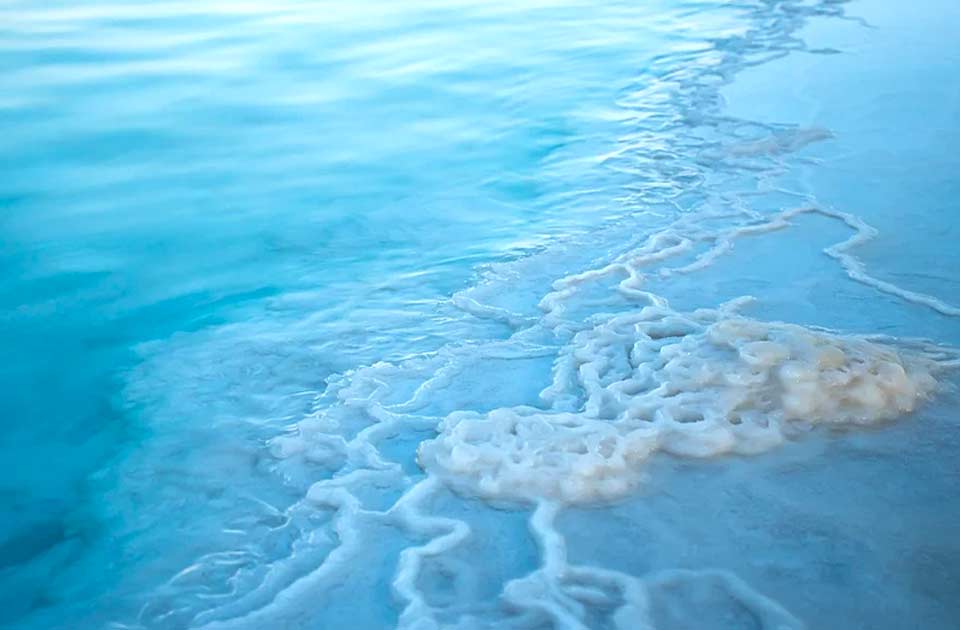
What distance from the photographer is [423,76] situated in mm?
7418

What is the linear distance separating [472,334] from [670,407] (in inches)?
37.0

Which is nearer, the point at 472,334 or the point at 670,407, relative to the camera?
the point at 670,407

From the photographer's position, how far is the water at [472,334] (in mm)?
2609

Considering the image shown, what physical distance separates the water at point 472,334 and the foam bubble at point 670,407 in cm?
1

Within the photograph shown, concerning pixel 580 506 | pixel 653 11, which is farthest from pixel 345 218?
pixel 653 11

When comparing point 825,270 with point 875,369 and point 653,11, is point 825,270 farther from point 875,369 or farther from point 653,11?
point 653,11

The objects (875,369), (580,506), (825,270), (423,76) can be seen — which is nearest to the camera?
(580,506)

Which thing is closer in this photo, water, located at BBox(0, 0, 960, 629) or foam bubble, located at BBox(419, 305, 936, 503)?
water, located at BBox(0, 0, 960, 629)

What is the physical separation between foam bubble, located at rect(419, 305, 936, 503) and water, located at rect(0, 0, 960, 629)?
0.01 m

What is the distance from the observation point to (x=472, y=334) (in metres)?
3.86

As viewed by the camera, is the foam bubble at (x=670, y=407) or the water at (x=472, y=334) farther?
the foam bubble at (x=670, y=407)

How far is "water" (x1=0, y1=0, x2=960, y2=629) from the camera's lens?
8.56 ft

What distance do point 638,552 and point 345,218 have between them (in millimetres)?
2951

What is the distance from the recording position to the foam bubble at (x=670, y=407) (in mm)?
2949
